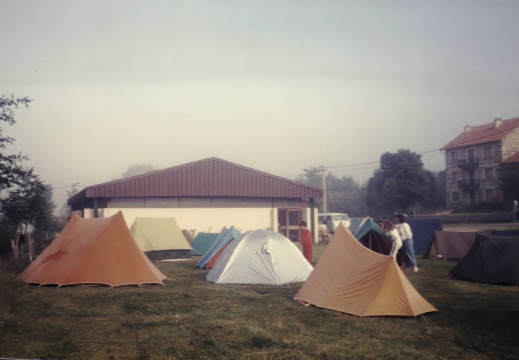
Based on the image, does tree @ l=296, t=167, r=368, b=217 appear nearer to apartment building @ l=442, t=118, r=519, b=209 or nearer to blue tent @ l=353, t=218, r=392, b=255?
apartment building @ l=442, t=118, r=519, b=209

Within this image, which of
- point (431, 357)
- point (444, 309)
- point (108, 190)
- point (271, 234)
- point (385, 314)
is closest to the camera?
point (431, 357)

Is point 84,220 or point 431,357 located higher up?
point 84,220

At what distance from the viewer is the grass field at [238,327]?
576 centimetres

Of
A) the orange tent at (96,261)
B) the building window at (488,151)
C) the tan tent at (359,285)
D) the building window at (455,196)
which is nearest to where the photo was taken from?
the tan tent at (359,285)

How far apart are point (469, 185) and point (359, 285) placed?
137 feet

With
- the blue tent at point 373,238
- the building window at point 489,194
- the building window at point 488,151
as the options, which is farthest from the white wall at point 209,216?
the building window at point 489,194

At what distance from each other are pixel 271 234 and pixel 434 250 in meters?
8.30

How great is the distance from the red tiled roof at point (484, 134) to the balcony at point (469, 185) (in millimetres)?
3677

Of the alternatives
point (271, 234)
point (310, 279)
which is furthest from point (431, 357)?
point (271, 234)

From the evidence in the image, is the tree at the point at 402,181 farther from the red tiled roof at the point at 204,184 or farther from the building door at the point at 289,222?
the building door at the point at 289,222

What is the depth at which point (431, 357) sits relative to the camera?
18.0 feet

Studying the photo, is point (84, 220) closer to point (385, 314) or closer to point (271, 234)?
point (271, 234)

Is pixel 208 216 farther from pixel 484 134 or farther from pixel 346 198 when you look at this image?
pixel 346 198

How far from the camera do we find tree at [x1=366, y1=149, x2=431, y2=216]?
1706 inches
